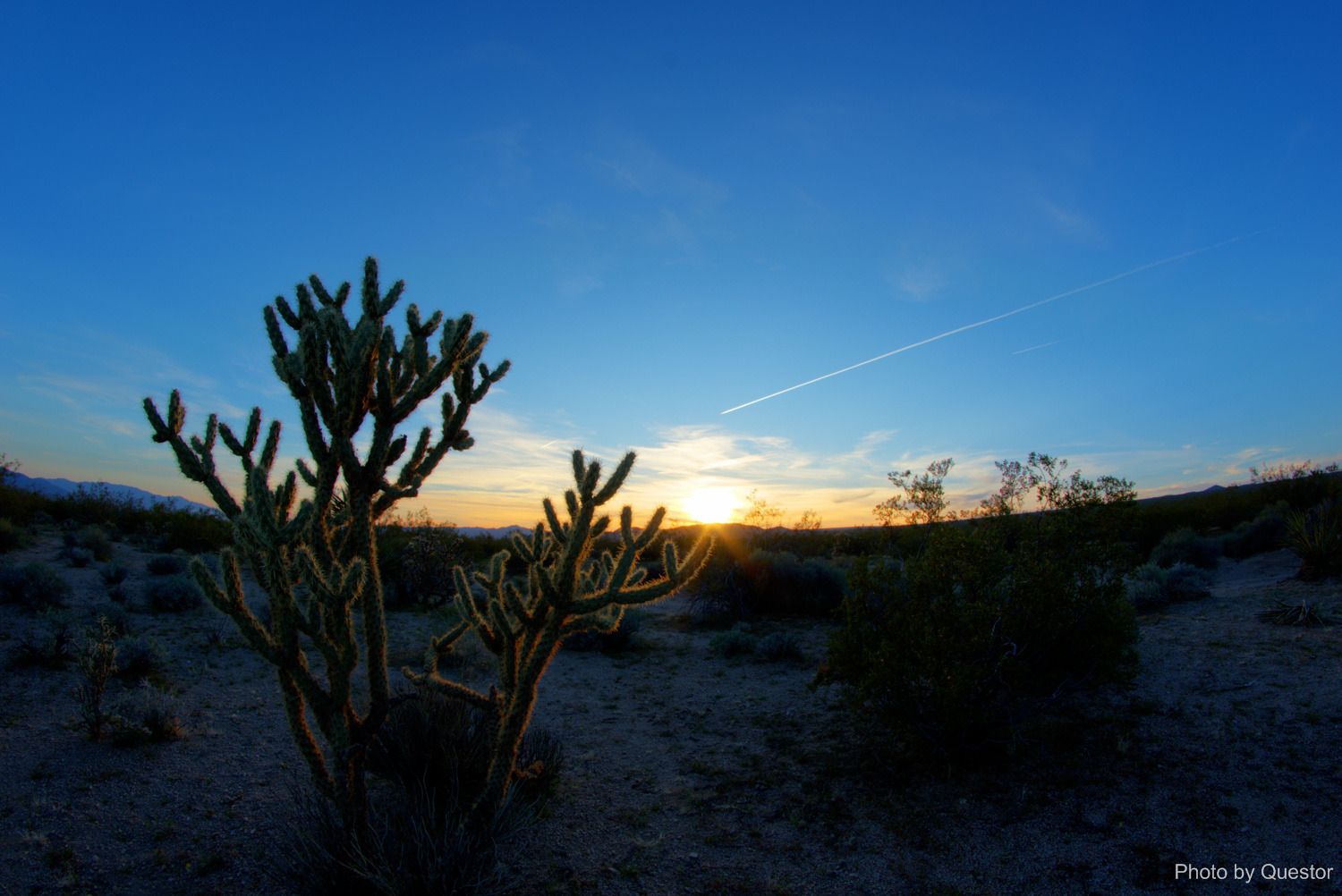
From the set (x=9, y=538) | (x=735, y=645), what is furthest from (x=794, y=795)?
(x=9, y=538)

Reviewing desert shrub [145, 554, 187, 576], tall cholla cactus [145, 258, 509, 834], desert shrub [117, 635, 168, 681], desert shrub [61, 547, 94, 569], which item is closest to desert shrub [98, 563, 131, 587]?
desert shrub [145, 554, 187, 576]

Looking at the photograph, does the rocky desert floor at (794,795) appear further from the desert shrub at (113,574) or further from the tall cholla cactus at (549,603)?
the desert shrub at (113,574)

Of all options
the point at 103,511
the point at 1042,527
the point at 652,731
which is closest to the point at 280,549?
the point at 652,731

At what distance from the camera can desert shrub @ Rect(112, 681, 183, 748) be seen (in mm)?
5336

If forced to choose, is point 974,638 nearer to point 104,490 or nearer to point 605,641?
point 605,641

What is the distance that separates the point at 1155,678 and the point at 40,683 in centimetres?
1102

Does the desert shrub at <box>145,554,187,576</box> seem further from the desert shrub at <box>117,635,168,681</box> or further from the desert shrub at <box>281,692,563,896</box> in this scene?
the desert shrub at <box>281,692,563,896</box>

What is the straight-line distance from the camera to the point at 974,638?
530cm

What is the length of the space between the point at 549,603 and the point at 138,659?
6.33m

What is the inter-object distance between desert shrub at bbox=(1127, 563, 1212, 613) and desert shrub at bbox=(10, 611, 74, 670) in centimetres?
1350

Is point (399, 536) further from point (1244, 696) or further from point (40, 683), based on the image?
point (1244, 696)

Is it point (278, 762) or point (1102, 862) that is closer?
point (1102, 862)

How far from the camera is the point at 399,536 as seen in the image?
52.4 feet

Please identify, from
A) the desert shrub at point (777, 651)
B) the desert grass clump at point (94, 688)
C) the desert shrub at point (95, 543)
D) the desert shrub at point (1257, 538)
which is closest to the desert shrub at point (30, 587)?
the desert shrub at point (95, 543)
